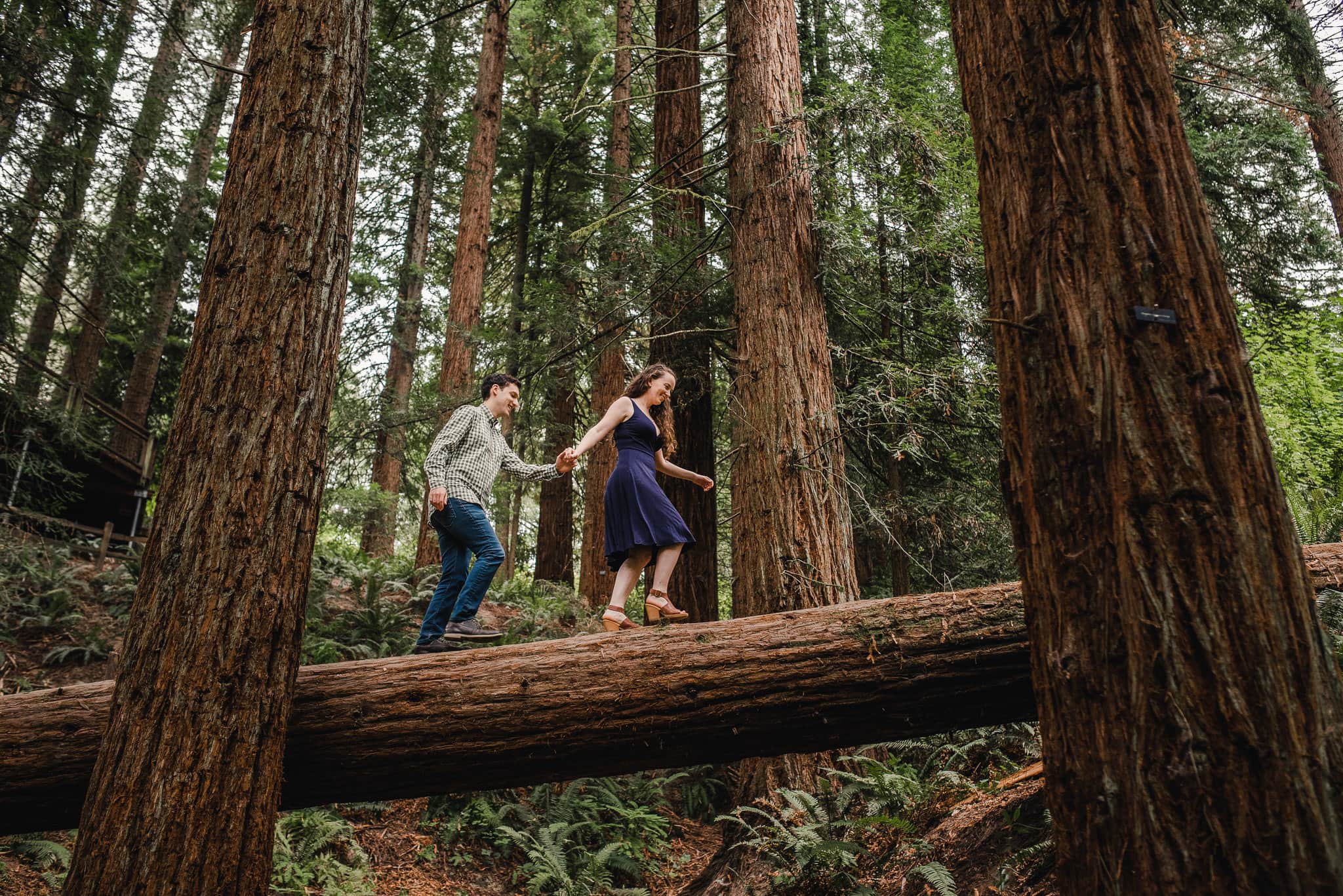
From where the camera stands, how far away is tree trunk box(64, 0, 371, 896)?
3201 mm

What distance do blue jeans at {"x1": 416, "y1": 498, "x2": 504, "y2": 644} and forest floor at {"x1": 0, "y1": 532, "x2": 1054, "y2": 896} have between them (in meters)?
1.59

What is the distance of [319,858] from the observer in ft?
17.0

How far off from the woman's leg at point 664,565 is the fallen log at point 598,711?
5.56 ft

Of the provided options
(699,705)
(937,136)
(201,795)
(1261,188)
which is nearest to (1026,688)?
(699,705)

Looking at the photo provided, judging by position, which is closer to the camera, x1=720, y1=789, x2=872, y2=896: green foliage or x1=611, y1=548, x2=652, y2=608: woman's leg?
x1=720, y1=789, x2=872, y2=896: green foliage

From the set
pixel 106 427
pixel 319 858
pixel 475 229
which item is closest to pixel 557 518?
pixel 475 229

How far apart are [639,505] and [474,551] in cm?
148

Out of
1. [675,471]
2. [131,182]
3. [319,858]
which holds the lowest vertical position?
[319,858]

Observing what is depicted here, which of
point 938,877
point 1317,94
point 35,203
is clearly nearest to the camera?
point 938,877

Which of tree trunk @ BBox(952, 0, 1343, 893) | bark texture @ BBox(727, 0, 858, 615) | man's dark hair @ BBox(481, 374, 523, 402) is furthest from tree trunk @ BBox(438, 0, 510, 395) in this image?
tree trunk @ BBox(952, 0, 1343, 893)

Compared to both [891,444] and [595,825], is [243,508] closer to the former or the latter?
[595,825]

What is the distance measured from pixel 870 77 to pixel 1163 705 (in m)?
6.99

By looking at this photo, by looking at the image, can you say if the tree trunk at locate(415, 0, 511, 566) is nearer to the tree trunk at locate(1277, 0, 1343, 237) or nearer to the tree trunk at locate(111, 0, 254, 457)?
the tree trunk at locate(111, 0, 254, 457)

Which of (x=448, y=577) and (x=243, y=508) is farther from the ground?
(x=448, y=577)
